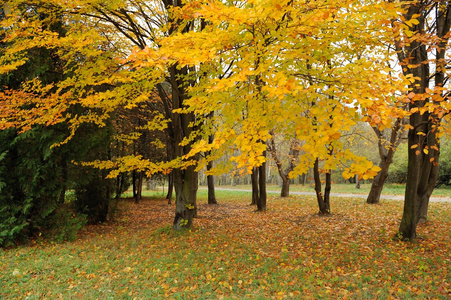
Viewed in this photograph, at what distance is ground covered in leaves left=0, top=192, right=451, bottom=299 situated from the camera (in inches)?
173

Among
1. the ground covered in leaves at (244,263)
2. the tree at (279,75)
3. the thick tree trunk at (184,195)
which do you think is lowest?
the ground covered in leaves at (244,263)

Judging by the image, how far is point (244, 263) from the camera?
5.53 metres

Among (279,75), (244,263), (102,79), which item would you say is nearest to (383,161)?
(244,263)

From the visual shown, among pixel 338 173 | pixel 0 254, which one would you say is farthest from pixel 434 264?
pixel 338 173

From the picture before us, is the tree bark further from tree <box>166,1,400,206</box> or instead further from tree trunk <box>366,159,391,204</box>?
tree <box>166,1,400,206</box>

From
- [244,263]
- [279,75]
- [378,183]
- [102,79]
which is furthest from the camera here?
[378,183]

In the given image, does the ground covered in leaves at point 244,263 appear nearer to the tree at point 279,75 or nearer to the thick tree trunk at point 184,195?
the thick tree trunk at point 184,195

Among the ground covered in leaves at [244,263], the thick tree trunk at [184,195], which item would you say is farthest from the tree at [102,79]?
the ground covered in leaves at [244,263]

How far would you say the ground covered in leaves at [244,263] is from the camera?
14.4 feet

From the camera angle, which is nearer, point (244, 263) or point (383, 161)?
point (244, 263)

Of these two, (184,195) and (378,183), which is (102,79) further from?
(378,183)

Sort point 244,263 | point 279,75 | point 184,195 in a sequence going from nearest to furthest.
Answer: point 279,75 < point 244,263 < point 184,195

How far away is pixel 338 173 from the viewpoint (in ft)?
123

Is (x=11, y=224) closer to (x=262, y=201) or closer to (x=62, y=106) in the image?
(x=62, y=106)
